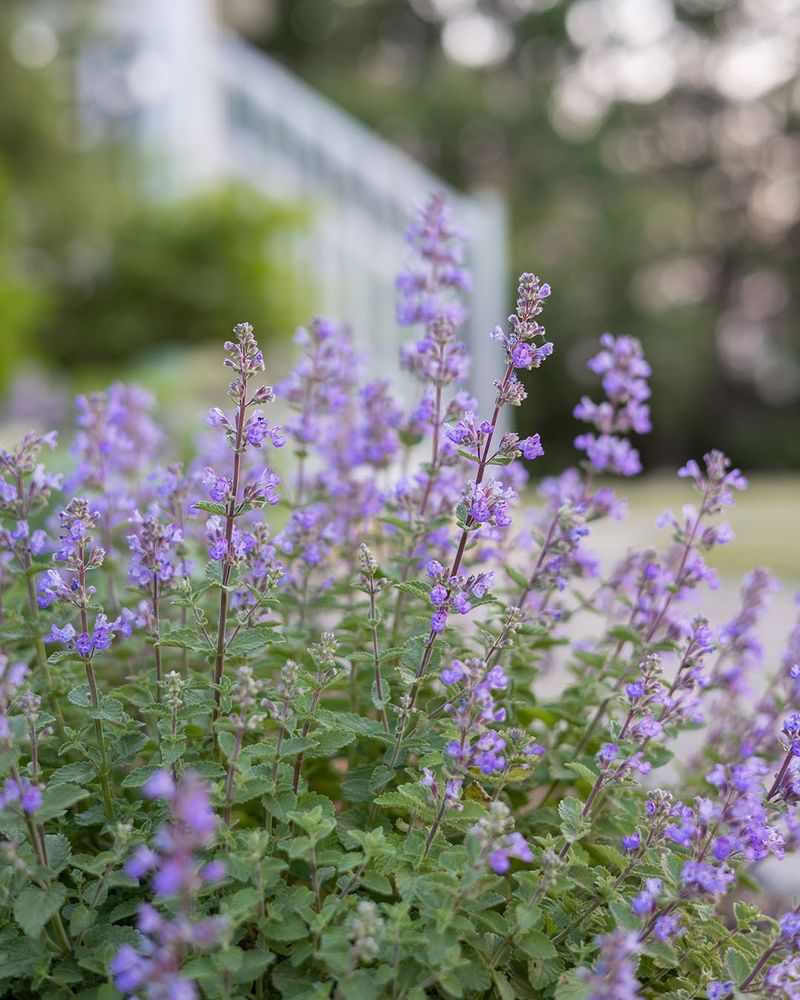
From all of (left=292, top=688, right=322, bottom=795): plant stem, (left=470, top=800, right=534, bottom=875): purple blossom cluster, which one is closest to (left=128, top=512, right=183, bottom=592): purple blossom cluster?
(left=292, top=688, right=322, bottom=795): plant stem

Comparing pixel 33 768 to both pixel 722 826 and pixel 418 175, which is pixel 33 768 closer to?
pixel 722 826

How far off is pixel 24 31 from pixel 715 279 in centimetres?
1597

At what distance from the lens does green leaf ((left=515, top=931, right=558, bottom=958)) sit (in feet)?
4.43

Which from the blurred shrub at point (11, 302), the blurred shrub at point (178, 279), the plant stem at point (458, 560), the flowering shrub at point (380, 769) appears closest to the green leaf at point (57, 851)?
the flowering shrub at point (380, 769)

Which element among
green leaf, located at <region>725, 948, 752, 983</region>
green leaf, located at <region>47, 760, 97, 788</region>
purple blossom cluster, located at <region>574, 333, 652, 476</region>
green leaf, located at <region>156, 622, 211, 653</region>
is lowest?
green leaf, located at <region>725, 948, 752, 983</region>

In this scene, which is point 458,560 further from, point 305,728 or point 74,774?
point 74,774

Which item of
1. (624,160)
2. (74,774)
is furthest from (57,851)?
(624,160)

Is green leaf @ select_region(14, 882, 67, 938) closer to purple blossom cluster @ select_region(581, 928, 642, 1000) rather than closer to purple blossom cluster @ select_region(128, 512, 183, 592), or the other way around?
purple blossom cluster @ select_region(128, 512, 183, 592)

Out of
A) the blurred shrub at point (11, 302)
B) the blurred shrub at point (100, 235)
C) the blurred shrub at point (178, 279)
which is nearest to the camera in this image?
the blurred shrub at point (11, 302)

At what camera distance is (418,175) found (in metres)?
8.43

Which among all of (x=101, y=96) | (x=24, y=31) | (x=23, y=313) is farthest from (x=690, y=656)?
(x=101, y=96)

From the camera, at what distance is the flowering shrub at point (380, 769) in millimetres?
1273

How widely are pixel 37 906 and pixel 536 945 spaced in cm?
62

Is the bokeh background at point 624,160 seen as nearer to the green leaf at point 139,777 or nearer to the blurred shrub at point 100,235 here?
the blurred shrub at point 100,235
